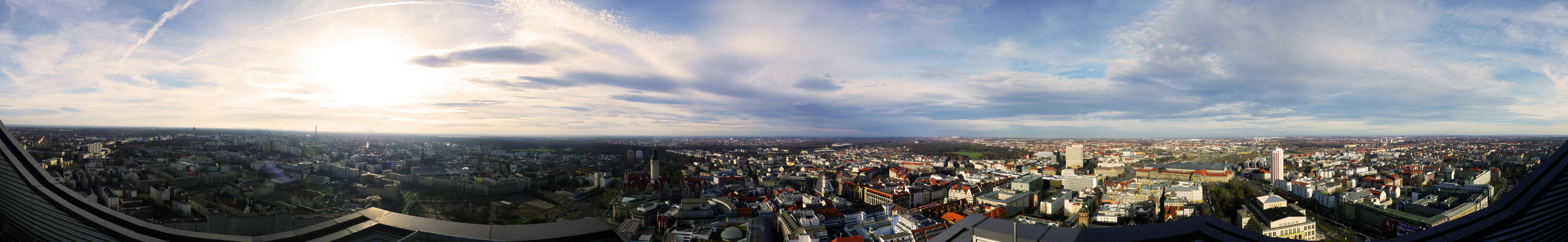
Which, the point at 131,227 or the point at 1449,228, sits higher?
the point at 1449,228

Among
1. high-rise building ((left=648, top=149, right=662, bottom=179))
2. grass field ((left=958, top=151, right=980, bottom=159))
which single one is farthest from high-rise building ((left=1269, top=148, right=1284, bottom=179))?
high-rise building ((left=648, top=149, right=662, bottom=179))

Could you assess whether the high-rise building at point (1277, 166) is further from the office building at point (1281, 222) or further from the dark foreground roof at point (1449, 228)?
the dark foreground roof at point (1449, 228)

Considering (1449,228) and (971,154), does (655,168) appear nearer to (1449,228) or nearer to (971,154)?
(1449,228)

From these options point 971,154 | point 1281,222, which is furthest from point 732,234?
point 971,154

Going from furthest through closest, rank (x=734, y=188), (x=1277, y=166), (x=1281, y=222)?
(x=734, y=188)
(x=1277, y=166)
(x=1281, y=222)

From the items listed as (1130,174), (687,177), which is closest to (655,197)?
(687,177)

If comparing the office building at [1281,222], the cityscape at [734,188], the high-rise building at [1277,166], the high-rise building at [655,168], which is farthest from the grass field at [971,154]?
the high-rise building at [655,168]

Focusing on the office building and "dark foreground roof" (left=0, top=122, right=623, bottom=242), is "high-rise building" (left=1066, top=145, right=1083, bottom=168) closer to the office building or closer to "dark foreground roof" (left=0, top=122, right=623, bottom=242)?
the office building
